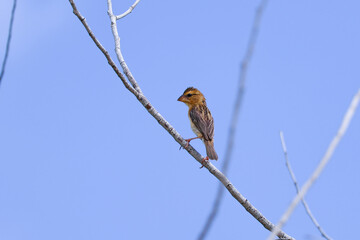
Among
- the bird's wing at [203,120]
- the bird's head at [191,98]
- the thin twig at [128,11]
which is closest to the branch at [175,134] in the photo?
the thin twig at [128,11]

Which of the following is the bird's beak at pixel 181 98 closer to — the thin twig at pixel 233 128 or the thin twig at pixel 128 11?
the thin twig at pixel 128 11

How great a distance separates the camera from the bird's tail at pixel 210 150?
6.02m

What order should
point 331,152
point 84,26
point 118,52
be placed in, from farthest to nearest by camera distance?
point 118,52 → point 84,26 → point 331,152

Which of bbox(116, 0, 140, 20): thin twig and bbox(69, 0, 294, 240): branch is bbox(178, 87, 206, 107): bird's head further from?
bbox(69, 0, 294, 240): branch

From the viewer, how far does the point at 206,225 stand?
1.71 m

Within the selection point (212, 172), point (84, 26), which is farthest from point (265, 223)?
point (84, 26)

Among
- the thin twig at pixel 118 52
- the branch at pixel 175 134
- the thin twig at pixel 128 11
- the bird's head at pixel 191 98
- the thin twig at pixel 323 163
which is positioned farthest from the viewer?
the bird's head at pixel 191 98

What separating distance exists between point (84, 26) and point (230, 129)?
293cm

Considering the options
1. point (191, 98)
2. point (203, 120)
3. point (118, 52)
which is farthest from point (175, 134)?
point (191, 98)

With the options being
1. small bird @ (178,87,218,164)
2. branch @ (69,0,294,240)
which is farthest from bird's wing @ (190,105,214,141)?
branch @ (69,0,294,240)

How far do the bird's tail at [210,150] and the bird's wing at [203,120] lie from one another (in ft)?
0.28

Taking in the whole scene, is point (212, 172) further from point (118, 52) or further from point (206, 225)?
point (206, 225)

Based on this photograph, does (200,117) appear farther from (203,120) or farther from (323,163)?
(323,163)

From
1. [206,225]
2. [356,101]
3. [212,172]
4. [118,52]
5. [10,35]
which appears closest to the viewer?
[356,101]
